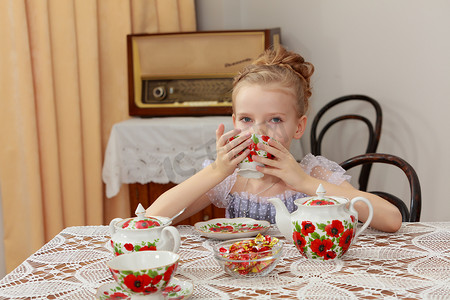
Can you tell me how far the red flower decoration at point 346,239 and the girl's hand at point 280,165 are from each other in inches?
11.2

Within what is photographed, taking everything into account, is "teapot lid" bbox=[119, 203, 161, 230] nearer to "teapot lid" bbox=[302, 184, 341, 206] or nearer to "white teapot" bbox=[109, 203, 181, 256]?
"white teapot" bbox=[109, 203, 181, 256]

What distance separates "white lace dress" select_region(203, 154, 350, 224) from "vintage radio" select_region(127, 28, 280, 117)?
37.7 inches

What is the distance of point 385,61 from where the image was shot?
98.0 inches

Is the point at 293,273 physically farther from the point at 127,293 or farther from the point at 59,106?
the point at 59,106

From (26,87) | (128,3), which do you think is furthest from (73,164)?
(128,3)

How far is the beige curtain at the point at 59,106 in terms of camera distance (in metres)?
2.37

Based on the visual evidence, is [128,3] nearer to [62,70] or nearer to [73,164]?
[62,70]

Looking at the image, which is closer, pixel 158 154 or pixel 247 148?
pixel 247 148

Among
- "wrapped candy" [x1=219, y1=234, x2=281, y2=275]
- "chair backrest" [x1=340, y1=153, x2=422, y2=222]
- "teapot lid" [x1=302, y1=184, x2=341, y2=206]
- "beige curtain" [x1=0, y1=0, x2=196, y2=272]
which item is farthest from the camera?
"beige curtain" [x1=0, y1=0, x2=196, y2=272]

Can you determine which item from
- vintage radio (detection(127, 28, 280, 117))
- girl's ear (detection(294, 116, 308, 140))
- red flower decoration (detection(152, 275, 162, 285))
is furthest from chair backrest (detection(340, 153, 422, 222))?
vintage radio (detection(127, 28, 280, 117))

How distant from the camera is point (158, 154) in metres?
2.43

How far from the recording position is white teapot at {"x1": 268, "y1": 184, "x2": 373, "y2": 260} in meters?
0.97

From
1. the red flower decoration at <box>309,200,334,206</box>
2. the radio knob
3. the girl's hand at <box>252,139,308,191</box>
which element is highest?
the radio knob

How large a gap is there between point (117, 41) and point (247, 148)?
1.66 meters
